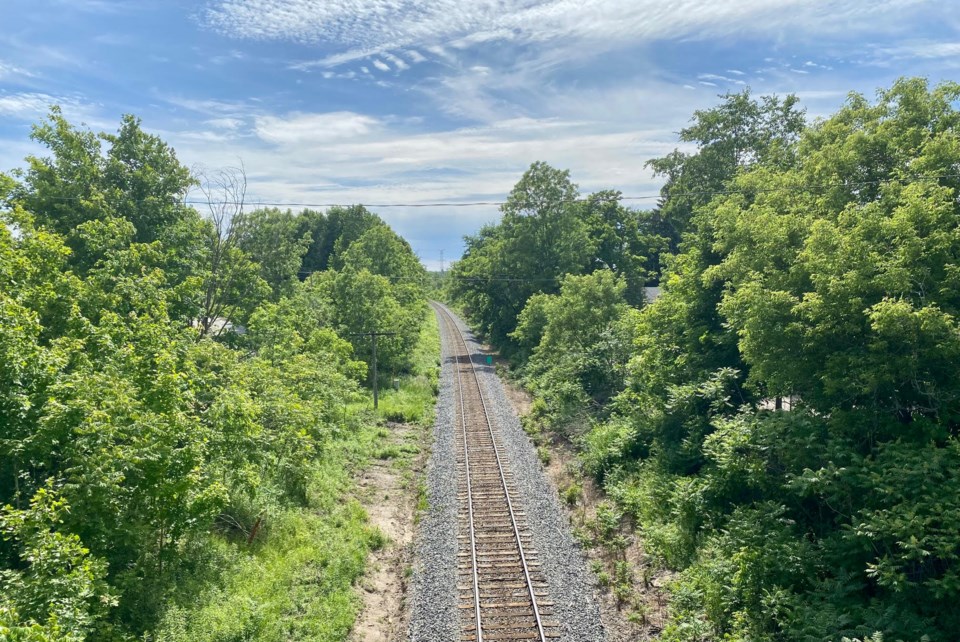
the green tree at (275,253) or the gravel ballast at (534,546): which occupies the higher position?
the green tree at (275,253)

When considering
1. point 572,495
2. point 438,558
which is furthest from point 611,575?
point 438,558

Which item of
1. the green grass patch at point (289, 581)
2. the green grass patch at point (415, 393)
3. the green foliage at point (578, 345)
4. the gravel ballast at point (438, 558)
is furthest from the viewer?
the green grass patch at point (415, 393)

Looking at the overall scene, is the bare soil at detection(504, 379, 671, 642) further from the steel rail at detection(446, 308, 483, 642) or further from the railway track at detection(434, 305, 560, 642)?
the steel rail at detection(446, 308, 483, 642)

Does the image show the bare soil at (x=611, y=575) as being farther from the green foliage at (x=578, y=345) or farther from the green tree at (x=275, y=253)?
the green tree at (x=275, y=253)

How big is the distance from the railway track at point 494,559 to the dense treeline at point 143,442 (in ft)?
9.37

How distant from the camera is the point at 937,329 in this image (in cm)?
1016

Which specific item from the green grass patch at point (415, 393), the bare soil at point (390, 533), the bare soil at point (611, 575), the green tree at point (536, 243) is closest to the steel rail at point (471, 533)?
the bare soil at point (390, 533)

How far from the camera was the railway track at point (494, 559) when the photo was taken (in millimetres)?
12062

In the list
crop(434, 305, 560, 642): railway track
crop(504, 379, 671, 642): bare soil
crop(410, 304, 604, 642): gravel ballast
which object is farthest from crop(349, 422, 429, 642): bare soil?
crop(504, 379, 671, 642): bare soil

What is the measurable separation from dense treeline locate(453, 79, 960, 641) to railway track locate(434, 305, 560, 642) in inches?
121

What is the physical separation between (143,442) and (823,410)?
14053 millimetres

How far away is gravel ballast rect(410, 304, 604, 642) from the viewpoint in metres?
12.2

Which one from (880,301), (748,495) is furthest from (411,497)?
(880,301)

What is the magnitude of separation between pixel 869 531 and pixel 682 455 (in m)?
7.71
